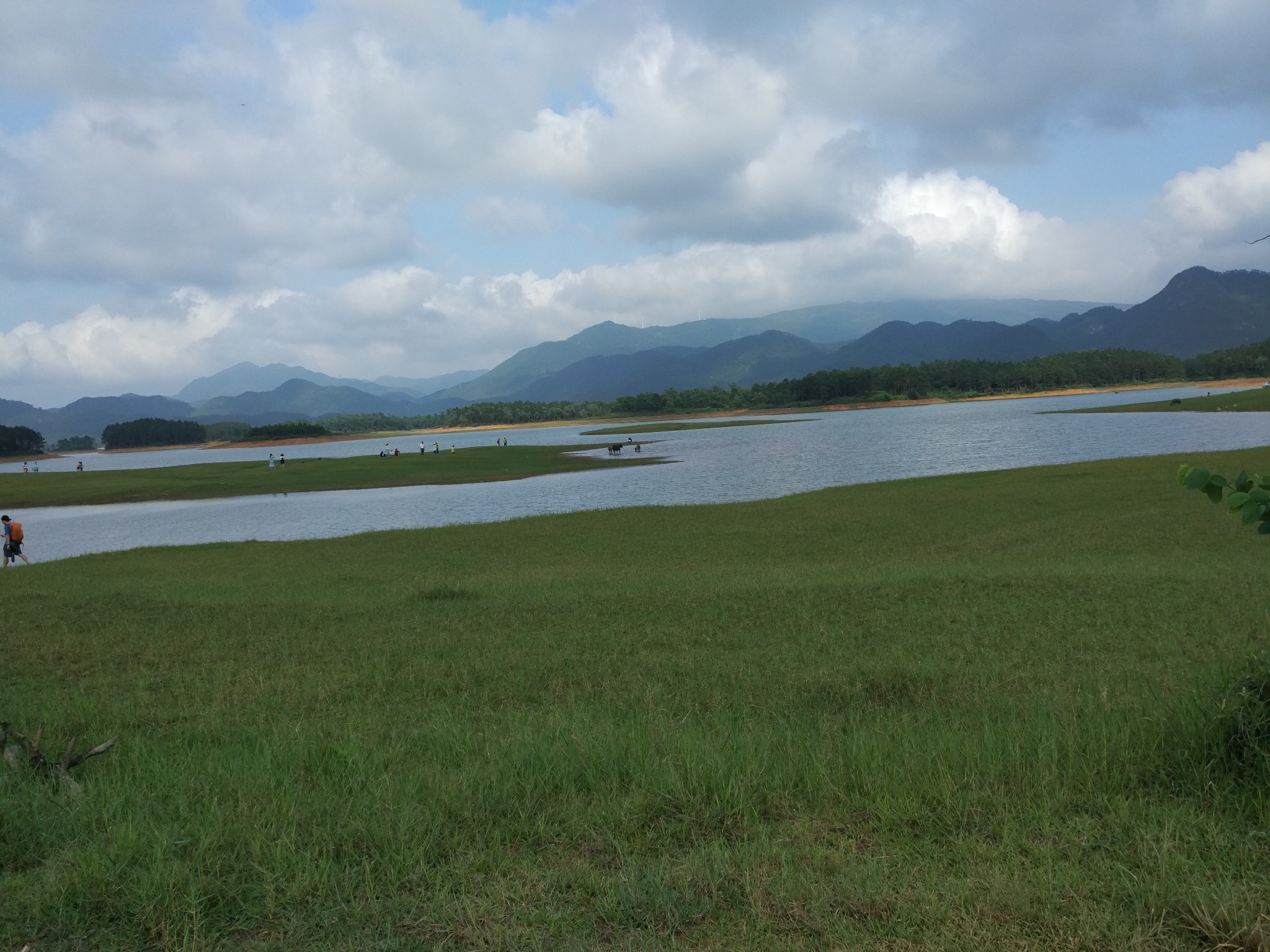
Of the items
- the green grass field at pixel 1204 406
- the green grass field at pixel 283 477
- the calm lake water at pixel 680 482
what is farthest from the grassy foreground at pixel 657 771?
the green grass field at pixel 1204 406

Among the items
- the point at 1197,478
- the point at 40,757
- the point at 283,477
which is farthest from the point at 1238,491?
the point at 283,477

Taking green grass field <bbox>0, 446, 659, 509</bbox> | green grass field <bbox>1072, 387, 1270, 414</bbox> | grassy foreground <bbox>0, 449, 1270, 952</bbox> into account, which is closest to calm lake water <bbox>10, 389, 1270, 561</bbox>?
green grass field <bbox>0, 446, 659, 509</bbox>

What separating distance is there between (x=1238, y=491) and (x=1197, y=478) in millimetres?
446

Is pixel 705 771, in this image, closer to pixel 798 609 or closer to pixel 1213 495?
pixel 1213 495

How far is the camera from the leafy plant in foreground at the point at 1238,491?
16.6 feet

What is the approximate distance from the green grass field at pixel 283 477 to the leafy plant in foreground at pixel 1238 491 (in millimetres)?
58535

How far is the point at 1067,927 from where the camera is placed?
4016 mm

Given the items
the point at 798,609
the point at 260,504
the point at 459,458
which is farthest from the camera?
the point at 459,458

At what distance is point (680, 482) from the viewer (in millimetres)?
53062

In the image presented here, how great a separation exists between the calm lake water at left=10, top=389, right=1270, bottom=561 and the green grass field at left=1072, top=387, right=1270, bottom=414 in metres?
6.93

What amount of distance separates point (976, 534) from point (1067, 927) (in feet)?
71.8

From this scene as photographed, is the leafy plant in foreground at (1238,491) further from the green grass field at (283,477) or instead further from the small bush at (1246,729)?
the green grass field at (283,477)

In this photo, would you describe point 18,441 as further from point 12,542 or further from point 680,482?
point 680,482

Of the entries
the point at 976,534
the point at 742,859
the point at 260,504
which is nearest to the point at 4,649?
the point at 742,859
